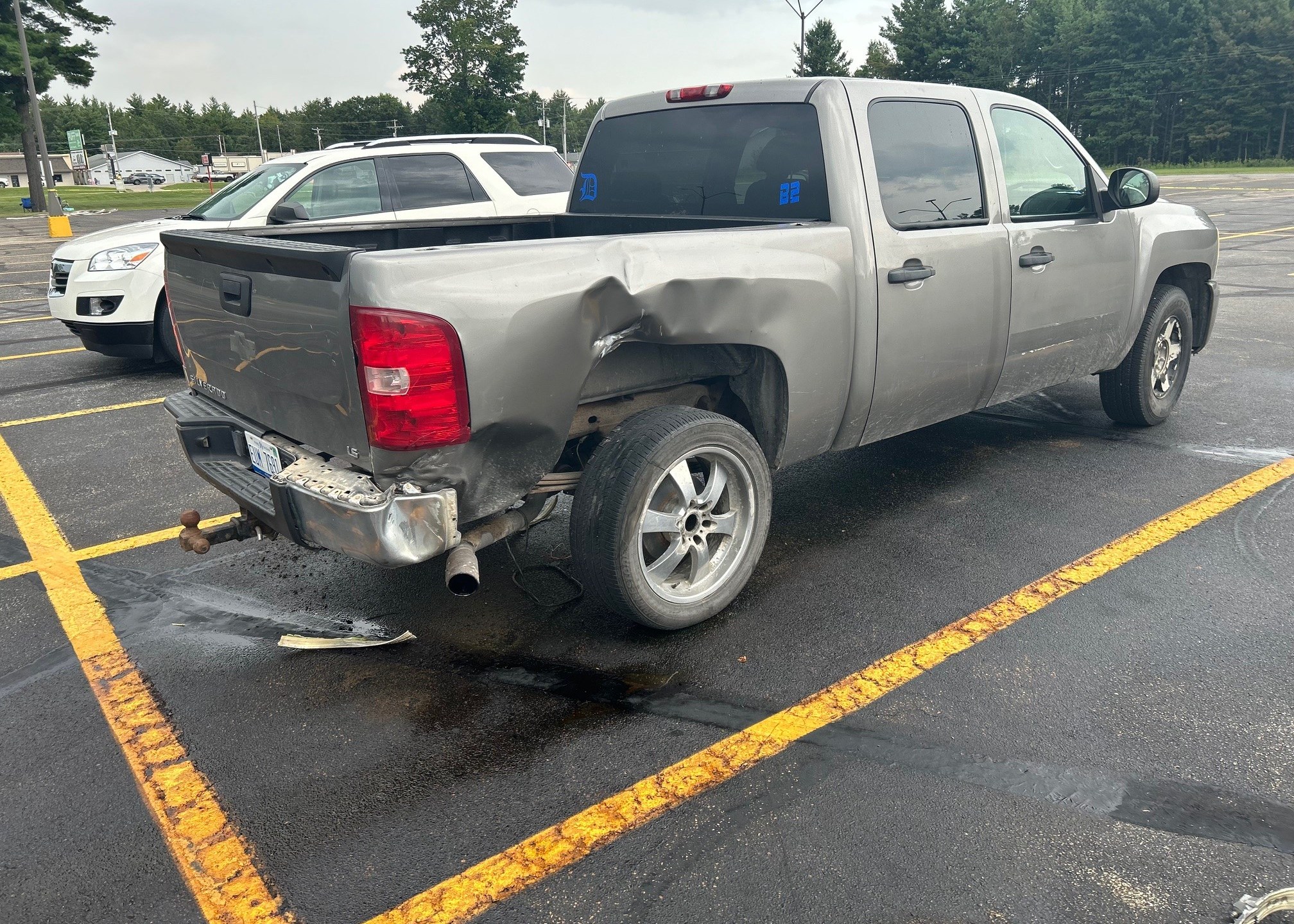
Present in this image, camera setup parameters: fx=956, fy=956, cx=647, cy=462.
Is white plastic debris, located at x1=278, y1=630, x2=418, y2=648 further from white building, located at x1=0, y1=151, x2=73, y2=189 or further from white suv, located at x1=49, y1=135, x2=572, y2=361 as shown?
white building, located at x1=0, y1=151, x2=73, y2=189

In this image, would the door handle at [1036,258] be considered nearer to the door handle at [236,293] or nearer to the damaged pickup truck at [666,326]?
the damaged pickup truck at [666,326]

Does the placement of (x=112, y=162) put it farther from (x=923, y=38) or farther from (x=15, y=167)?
(x=923, y=38)

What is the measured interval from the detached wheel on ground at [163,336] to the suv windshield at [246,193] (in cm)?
86

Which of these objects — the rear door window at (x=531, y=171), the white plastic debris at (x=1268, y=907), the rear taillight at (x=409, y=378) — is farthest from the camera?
the rear door window at (x=531, y=171)

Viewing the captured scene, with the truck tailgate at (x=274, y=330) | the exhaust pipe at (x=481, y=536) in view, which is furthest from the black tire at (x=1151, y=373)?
the truck tailgate at (x=274, y=330)

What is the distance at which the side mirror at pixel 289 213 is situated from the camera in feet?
23.5

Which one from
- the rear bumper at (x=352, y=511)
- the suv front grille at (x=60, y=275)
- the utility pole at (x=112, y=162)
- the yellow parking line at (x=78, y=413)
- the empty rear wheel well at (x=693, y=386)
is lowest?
the yellow parking line at (x=78, y=413)

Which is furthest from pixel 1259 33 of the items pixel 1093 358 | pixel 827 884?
pixel 827 884

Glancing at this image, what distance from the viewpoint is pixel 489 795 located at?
256 centimetres

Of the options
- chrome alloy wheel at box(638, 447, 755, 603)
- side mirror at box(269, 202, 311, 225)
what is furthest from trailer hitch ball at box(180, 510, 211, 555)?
side mirror at box(269, 202, 311, 225)

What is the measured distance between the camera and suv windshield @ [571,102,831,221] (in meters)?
3.80

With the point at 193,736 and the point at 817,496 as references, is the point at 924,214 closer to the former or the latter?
the point at 817,496

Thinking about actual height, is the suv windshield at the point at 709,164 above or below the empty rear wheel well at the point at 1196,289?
above

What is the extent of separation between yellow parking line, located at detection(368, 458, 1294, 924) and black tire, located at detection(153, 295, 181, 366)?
656 centimetres
